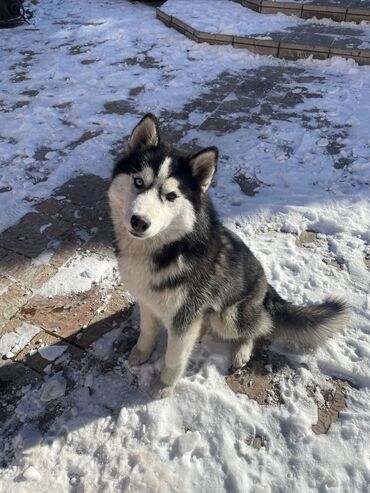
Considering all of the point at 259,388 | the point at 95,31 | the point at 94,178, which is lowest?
the point at 259,388

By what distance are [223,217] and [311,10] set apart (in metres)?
6.16

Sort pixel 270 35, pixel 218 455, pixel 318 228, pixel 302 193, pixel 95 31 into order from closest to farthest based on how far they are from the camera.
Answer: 1. pixel 218 455
2. pixel 318 228
3. pixel 302 193
4. pixel 270 35
5. pixel 95 31

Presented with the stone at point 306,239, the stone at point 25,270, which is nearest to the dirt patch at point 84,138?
the stone at point 25,270

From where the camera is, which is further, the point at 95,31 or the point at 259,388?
the point at 95,31

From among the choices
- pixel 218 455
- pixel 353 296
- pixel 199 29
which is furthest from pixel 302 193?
pixel 199 29

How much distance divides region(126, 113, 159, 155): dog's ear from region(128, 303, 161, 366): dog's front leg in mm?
1004

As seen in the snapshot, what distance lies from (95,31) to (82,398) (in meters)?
7.54

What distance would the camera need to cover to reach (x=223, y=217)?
11.6 feet

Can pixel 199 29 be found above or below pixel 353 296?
above

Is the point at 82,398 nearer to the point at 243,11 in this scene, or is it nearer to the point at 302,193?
the point at 302,193

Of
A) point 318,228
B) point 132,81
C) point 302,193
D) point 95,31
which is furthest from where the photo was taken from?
point 95,31

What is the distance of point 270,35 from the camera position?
21.9 feet

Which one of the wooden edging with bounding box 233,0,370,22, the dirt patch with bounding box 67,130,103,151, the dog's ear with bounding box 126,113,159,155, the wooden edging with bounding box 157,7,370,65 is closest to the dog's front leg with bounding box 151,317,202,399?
the dog's ear with bounding box 126,113,159,155

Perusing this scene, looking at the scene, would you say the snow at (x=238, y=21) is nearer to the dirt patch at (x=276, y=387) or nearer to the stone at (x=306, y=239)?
the stone at (x=306, y=239)
